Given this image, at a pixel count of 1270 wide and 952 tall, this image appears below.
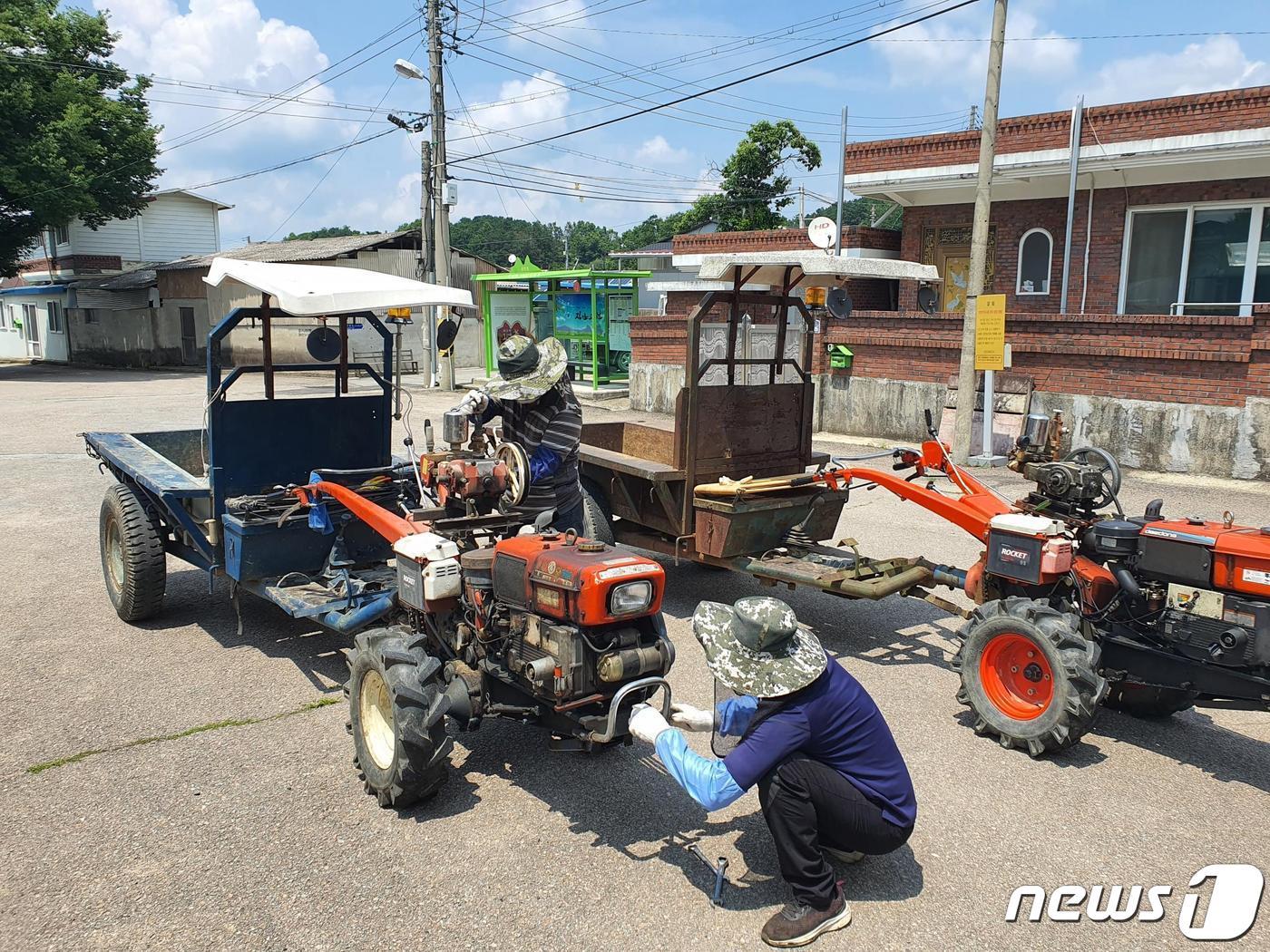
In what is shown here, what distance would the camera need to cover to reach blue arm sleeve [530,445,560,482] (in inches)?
207

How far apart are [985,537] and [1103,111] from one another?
568 inches

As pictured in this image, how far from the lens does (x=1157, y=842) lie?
13.1ft

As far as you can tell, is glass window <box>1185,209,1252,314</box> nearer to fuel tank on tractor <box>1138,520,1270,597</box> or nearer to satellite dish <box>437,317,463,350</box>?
fuel tank on tractor <box>1138,520,1270,597</box>

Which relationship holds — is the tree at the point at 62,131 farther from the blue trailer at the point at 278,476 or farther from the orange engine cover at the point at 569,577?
the orange engine cover at the point at 569,577

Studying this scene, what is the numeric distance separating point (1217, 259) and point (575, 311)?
1307 cm

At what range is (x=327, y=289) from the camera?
18.3 ft

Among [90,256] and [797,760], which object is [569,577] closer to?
[797,760]

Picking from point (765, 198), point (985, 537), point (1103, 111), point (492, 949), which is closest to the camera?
point (492, 949)

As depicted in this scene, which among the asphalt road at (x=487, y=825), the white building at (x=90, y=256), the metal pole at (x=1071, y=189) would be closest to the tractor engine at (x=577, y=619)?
the asphalt road at (x=487, y=825)

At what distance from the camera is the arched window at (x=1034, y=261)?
1880 cm

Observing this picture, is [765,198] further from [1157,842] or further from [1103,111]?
[1157,842]

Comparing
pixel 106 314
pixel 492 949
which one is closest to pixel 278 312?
pixel 492 949

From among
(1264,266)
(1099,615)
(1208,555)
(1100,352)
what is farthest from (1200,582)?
(1264,266)

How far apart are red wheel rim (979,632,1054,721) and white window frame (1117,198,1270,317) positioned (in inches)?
565
